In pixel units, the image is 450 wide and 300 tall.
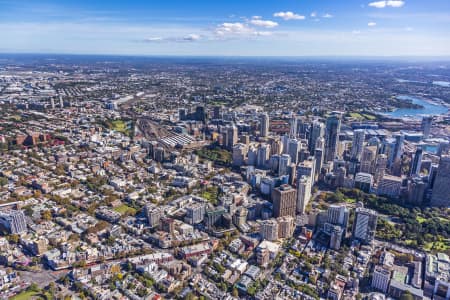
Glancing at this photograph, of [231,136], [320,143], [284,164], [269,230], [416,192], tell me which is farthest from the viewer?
[231,136]

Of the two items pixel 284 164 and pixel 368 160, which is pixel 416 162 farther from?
pixel 284 164

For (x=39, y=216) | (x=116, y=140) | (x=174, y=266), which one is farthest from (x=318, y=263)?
(x=116, y=140)

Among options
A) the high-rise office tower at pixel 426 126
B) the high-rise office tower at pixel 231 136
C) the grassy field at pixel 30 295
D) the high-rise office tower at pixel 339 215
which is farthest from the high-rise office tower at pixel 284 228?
the high-rise office tower at pixel 426 126

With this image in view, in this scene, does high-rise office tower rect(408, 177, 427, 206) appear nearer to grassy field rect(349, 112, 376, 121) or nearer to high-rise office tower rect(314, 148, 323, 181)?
high-rise office tower rect(314, 148, 323, 181)

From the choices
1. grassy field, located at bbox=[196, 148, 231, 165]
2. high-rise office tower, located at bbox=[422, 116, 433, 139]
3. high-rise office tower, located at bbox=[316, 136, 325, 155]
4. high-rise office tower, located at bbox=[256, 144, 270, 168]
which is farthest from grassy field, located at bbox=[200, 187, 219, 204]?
high-rise office tower, located at bbox=[422, 116, 433, 139]

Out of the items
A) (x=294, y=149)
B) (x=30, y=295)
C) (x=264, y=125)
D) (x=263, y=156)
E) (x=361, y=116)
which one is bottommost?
(x=30, y=295)

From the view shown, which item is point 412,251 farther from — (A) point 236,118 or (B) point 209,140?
(A) point 236,118

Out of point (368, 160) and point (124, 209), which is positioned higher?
point (368, 160)

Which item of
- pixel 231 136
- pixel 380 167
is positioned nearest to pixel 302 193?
pixel 380 167
